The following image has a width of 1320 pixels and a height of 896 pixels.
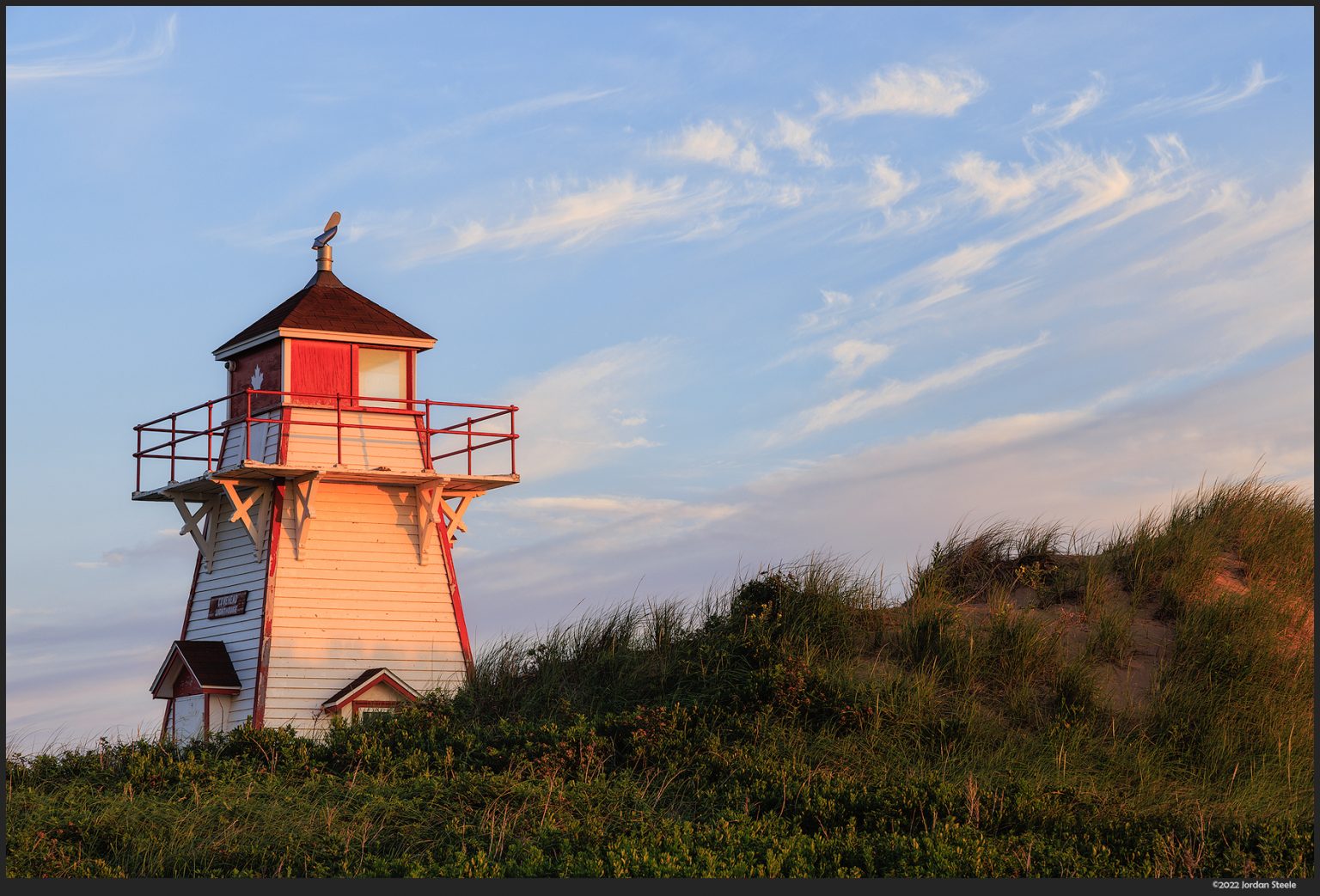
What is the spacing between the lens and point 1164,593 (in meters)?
18.9

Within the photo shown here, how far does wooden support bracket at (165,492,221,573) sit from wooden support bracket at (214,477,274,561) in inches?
50.1

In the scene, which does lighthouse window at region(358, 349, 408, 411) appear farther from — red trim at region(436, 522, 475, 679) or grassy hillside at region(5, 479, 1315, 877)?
grassy hillside at region(5, 479, 1315, 877)

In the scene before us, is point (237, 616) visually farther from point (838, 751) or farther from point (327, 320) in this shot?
point (838, 751)

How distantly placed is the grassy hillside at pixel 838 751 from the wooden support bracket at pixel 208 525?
725cm

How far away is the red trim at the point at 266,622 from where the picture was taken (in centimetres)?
2252

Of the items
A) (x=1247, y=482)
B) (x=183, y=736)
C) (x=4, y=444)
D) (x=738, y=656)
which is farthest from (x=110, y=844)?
(x=1247, y=482)

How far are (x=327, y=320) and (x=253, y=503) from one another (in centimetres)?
352

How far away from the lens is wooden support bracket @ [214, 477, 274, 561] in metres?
23.6

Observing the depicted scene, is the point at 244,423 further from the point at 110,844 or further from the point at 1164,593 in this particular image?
the point at 1164,593

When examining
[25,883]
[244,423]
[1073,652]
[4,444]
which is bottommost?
[25,883]

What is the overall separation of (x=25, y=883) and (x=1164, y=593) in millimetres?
14064

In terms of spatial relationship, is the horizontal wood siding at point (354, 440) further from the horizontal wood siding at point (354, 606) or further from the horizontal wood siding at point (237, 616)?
the horizontal wood siding at point (237, 616)

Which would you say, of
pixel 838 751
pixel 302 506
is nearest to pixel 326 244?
pixel 302 506

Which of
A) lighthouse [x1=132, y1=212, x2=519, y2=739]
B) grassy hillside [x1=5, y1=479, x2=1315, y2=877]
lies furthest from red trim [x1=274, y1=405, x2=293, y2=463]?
grassy hillside [x1=5, y1=479, x2=1315, y2=877]
